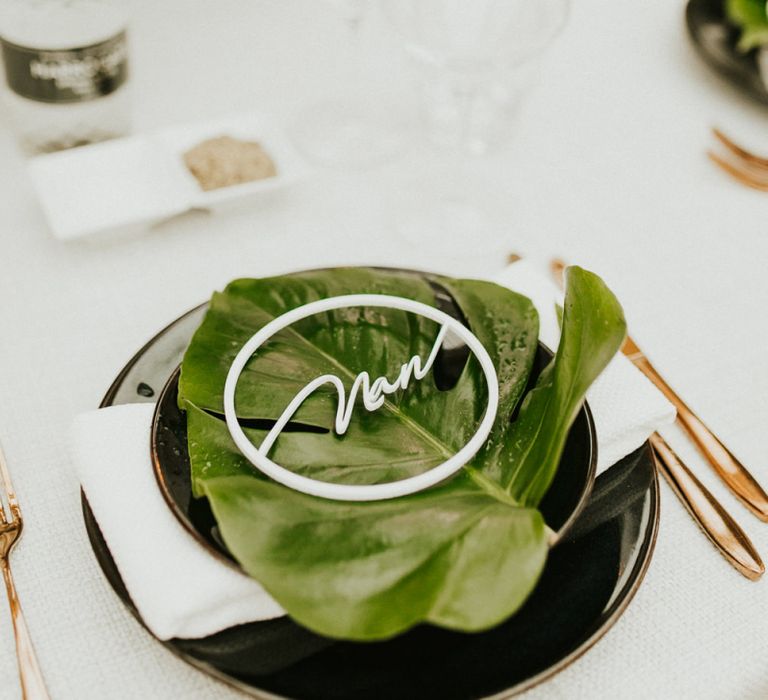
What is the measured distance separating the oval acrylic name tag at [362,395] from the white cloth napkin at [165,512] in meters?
0.05

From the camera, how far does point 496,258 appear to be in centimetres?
71

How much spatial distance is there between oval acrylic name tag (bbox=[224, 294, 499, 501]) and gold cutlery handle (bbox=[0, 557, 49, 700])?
15 centimetres

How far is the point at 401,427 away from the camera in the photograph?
0.43 meters

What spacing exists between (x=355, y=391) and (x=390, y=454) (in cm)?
4

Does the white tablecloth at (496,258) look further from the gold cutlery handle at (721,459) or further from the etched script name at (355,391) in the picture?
the etched script name at (355,391)

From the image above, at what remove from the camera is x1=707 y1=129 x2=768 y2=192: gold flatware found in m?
0.79

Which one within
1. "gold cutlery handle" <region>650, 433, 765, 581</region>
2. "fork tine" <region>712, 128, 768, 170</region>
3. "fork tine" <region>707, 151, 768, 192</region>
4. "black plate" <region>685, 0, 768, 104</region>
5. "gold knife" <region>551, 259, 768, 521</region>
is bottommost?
"gold cutlery handle" <region>650, 433, 765, 581</region>

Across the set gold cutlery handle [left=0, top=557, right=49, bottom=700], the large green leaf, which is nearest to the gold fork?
gold cutlery handle [left=0, top=557, right=49, bottom=700]

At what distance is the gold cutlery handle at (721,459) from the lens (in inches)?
20.2

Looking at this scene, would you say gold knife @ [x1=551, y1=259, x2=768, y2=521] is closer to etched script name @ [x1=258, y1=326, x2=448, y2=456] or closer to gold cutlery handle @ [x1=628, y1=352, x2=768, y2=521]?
gold cutlery handle @ [x1=628, y1=352, x2=768, y2=521]

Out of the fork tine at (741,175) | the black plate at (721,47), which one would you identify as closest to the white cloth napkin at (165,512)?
the fork tine at (741,175)

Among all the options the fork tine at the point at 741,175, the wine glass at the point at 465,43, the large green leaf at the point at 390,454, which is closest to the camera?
the large green leaf at the point at 390,454

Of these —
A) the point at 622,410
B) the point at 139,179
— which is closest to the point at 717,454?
the point at 622,410

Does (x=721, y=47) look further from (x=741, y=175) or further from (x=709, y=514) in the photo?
(x=709, y=514)
